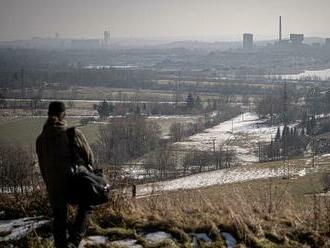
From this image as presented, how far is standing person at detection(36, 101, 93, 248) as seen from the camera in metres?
4.89

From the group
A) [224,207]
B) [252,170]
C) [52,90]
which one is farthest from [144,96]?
[224,207]

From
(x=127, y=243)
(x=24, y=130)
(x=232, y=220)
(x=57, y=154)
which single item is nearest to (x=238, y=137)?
(x=24, y=130)

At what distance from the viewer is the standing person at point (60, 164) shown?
4.89m

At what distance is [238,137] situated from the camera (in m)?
73.6

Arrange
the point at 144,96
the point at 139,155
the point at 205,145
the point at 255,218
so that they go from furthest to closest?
the point at 144,96 < the point at 205,145 < the point at 139,155 < the point at 255,218

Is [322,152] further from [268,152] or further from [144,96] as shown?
[144,96]

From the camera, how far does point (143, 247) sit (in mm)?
5492

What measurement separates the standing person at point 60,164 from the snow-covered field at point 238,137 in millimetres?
53885

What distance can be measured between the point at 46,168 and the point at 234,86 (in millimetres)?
132038

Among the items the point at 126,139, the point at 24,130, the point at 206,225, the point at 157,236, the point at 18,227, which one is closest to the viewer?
the point at 157,236

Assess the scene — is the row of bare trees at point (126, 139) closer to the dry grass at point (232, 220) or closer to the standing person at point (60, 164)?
the dry grass at point (232, 220)

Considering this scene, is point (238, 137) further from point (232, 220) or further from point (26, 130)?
point (232, 220)

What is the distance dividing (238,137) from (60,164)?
6979cm

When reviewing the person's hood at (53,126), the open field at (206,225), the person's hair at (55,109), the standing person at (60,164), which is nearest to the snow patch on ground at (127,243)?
the open field at (206,225)
